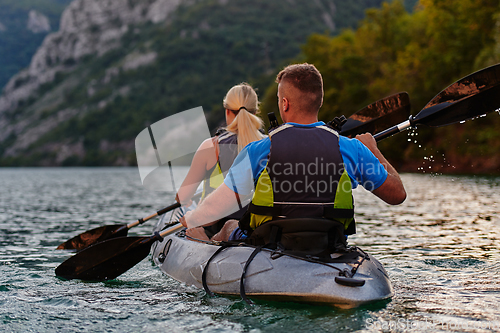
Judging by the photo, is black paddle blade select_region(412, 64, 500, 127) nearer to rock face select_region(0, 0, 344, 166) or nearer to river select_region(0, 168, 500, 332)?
river select_region(0, 168, 500, 332)

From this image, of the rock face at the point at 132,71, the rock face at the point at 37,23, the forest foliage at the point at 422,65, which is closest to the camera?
the forest foliage at the point at 422,65

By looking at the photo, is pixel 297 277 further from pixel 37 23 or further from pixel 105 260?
pixel 37 23

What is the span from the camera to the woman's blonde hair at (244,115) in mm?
5223

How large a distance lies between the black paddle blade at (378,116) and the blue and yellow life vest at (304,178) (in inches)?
77.5

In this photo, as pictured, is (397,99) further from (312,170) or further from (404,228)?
(404,228)

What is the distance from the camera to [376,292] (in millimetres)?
3838

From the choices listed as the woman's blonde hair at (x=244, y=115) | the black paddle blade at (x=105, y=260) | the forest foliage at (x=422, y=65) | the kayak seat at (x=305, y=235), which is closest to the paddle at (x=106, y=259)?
the black paddle blade at (x=105, y=260)

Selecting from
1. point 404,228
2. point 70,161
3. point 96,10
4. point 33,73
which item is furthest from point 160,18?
point 404,228

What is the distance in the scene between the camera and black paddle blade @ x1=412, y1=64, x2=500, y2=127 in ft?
18.0

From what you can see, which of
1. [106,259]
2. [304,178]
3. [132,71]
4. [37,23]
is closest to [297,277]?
[304,178]

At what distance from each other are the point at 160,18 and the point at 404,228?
15783 cm

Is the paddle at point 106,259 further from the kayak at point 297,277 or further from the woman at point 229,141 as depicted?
the kayak at point 297,277

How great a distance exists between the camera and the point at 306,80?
152 inches

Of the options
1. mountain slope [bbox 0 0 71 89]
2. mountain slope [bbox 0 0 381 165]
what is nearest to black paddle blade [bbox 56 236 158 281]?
mountain slope [bbox 0 0 381 165]
